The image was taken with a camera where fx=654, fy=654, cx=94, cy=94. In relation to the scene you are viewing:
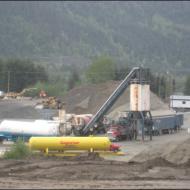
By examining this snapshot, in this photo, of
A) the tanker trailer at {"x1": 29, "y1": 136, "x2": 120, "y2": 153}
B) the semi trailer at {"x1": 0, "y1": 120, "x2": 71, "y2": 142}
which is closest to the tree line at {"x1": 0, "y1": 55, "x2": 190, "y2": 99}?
the semi trailer at {"x1": 0, "y1": 120, "x2": 71, "y2": 142}

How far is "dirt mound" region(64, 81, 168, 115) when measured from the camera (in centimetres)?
8769

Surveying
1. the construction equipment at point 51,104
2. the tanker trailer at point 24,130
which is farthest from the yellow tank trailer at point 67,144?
the construction equipment at point 51,104

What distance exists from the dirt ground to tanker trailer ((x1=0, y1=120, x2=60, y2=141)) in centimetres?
1540

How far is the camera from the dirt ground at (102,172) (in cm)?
2499

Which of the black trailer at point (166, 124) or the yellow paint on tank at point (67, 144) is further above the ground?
the black trailer at point (166, 124)

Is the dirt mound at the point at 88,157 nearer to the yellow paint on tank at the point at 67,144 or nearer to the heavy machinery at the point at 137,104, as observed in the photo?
the yellow paint on tank at the point at 67,144

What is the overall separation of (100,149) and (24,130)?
14.5m

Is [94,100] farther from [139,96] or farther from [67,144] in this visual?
[67,144]

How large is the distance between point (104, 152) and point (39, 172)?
45.7 ft

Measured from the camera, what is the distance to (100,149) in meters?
42.8

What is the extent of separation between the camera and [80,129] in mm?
60781

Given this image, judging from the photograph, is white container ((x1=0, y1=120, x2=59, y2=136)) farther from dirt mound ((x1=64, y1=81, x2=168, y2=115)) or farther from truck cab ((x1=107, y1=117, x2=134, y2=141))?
dirt mound ((x1=64, y1=81, x2=168, y2=115))

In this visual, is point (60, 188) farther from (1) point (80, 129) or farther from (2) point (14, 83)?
(2) point (14, 83)

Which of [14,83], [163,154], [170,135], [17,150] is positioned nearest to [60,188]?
[163,154]
